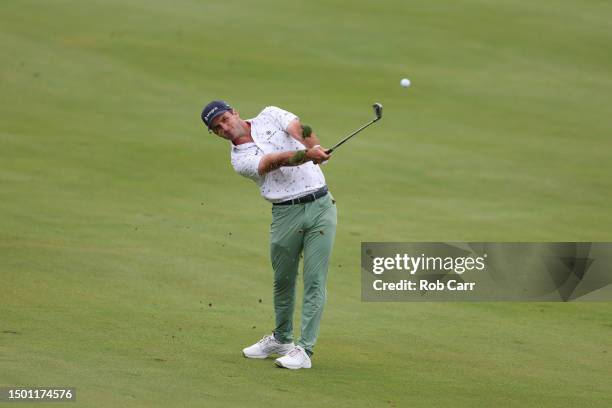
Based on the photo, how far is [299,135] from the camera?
927cm

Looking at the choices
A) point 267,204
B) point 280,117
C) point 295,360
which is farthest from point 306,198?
point 267,204

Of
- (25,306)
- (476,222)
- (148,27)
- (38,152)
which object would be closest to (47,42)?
(148,27)

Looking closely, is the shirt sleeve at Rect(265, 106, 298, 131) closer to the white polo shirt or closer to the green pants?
the white polo shirt

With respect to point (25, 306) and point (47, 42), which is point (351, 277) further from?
point (47, 42)

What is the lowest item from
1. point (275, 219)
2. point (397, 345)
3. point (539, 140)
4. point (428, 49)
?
point (397, 345)

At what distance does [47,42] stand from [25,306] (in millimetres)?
16643

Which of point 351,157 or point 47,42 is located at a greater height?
point 47,42

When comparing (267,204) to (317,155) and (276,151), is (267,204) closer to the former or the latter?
(276,151)

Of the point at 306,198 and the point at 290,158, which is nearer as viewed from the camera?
the point at 290,158

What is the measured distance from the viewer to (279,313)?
9773 millimetres

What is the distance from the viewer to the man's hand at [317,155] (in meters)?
8.71

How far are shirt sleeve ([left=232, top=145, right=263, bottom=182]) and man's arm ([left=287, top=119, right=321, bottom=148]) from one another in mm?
310

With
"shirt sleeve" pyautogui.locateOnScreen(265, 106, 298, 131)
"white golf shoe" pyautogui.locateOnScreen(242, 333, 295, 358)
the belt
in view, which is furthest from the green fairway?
"shirt sleeve" pyautogui.locateOnScreen(265, 106, 298, 131)

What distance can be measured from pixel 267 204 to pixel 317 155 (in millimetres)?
8706
